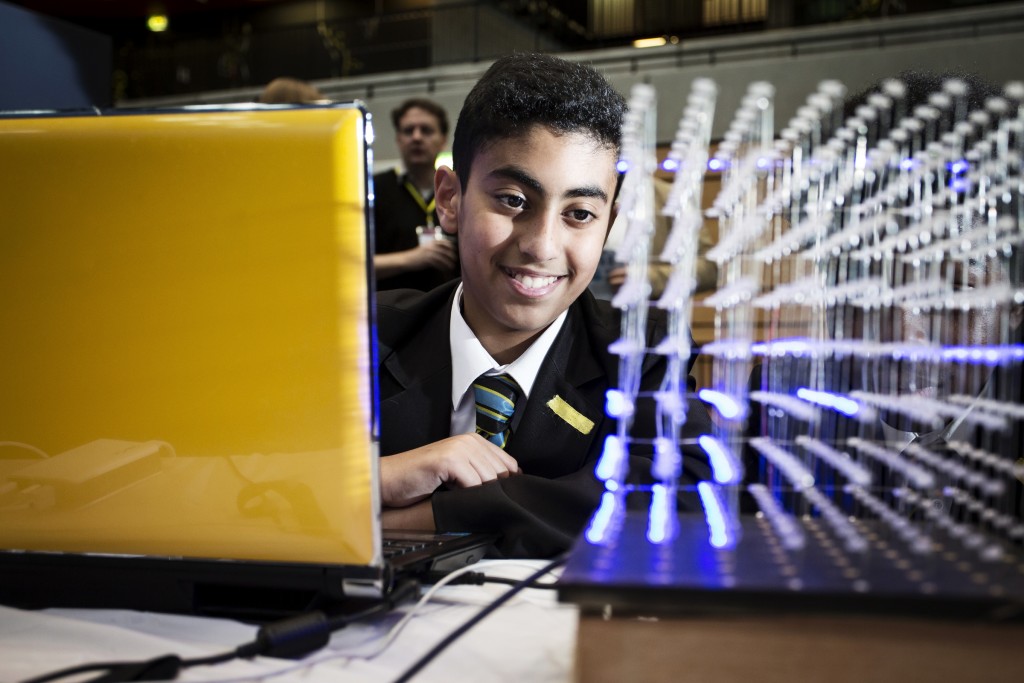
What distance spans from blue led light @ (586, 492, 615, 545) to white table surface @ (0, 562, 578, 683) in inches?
2.4

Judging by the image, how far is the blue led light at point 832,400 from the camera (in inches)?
26.7

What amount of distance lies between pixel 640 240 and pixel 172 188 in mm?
356

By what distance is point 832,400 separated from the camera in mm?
701

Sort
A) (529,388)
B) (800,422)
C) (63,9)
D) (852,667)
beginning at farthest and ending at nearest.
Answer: (63,9) < (529,388) < (800,422) < (852,667)

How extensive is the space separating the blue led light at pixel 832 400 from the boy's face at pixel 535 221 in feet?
1.23

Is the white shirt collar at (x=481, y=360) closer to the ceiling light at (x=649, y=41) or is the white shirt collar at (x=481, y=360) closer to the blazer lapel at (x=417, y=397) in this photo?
the blazer lapel at (x=417, y=397)

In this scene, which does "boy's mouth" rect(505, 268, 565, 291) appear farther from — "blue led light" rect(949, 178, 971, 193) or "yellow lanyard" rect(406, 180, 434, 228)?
"yellow lanyard" rect(406, 180, 434, 228)

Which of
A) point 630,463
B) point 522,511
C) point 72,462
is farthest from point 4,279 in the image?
point 630,463

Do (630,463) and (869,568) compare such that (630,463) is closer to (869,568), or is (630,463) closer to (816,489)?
(816,489)

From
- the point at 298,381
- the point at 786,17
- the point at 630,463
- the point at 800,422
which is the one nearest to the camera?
the point at 298,381

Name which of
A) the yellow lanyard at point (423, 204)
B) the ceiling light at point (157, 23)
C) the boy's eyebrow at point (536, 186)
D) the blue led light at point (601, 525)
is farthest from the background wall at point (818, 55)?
the ceiling light at point (157, 23)

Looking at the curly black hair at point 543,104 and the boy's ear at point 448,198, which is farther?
the boy's ear at point 448,198

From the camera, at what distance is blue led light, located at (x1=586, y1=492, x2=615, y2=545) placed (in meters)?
0.54

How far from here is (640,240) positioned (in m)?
0.63
